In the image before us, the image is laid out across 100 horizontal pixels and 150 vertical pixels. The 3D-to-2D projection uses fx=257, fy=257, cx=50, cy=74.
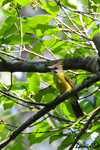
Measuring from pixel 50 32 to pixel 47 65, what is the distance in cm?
38

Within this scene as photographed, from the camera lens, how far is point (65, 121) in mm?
3039

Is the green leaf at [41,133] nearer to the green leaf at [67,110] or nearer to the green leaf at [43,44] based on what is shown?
the green leaf at [67,110]

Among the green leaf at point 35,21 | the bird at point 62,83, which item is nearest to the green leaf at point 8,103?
the bird at point 62,83

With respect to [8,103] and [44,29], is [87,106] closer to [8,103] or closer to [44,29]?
[8,103]

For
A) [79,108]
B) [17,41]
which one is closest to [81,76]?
[79,108]

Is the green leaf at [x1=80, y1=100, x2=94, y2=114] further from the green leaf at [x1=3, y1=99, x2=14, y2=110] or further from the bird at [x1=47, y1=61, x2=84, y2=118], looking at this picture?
the green leaf at [x1=3, y1=99, x2=14, y2=110]

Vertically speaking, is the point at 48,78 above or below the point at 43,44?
below

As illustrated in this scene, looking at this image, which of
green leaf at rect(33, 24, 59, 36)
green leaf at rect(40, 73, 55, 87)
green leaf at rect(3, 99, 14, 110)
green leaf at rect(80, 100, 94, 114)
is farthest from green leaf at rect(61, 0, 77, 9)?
green leaf at rect(3, 99, 14, 110)

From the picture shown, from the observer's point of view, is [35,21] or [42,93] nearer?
[35,21]

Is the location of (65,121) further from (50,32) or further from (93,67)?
(50,32)

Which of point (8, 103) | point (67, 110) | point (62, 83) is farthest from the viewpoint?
point (62, 83)

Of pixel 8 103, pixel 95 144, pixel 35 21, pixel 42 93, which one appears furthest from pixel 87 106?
pixel 35 21

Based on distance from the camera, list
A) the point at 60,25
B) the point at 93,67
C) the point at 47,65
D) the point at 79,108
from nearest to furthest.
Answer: the point at 93,67
the point at 47,65
the point at 60,25
the point at 79,108

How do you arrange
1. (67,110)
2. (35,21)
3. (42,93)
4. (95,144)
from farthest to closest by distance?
1. (67,110)
2. (42,93)
3. (95,144)
4. (35,21)
